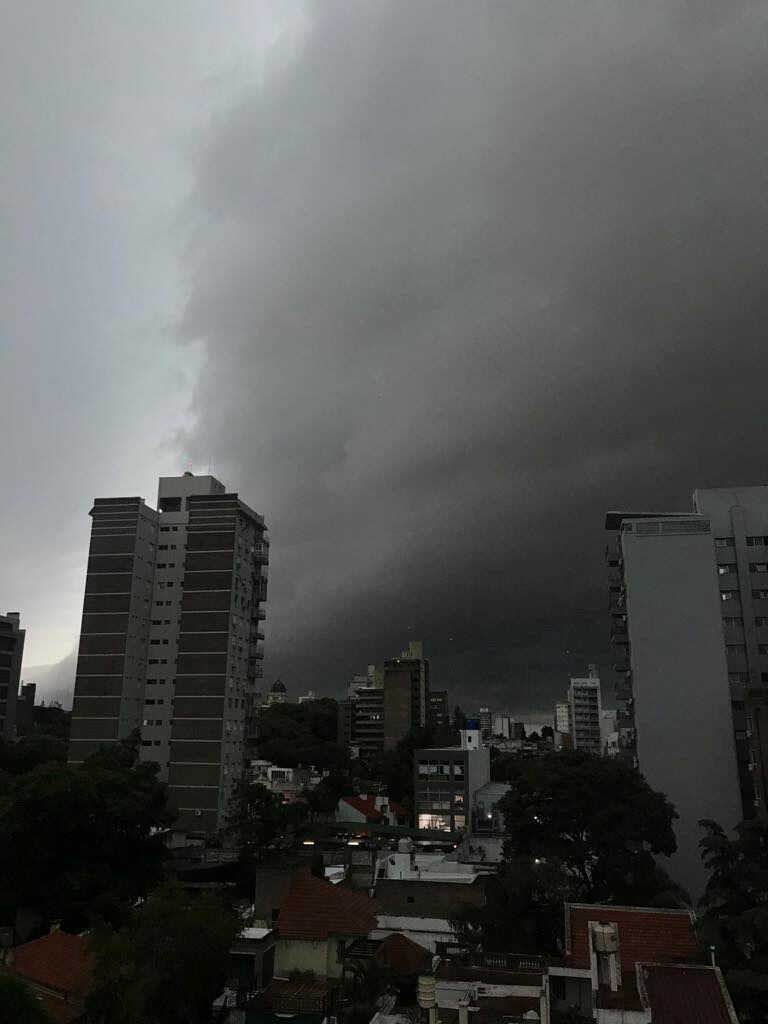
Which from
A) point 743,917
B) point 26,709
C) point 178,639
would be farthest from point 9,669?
point 743,917

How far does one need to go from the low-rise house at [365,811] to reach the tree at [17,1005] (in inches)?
2459

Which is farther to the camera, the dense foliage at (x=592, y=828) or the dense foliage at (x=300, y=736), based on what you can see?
the dense foliage at (x=300, y=736)

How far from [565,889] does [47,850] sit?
103 ft

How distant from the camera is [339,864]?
50.3m

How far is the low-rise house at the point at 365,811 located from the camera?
84.2 m

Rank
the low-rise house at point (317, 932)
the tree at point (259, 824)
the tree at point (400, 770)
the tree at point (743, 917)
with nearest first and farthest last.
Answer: the tree at point (743, 917) < the low-rise house at point (317, 932) < the tree at point (259, 824) < the tree at point (400, 770)

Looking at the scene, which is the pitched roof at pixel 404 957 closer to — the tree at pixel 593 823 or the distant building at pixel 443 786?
the tree at pixel 593 823

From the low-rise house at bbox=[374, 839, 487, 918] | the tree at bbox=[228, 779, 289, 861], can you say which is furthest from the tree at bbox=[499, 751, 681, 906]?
the tree at bbox=[228, 779, 289, 861]

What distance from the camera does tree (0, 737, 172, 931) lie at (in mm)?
46031

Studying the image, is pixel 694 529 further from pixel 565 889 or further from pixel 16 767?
pixel 16 767

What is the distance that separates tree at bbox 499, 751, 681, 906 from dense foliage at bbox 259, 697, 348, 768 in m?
68.8

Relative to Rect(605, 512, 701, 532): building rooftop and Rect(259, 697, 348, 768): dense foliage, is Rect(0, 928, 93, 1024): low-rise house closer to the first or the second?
Rect(605, 512, 701, 532): building rooftop

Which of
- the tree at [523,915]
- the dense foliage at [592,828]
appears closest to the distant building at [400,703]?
the dense foliage at [592,828]

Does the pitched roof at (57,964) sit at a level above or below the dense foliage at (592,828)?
below
